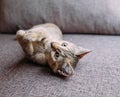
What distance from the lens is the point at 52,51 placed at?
0.84 m

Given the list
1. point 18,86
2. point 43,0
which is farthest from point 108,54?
point 43,0

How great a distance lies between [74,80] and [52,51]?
147 mm

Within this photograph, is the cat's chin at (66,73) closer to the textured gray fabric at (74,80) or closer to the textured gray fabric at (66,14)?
the textured gray fabric at (74,80)

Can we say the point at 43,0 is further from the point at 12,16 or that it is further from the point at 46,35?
the point at 46,35

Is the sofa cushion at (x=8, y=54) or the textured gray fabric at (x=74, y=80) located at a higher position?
the textured gray fabric at (x=74, y=80)

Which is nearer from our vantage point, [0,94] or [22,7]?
[0,94]

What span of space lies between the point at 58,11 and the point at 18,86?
68 cm

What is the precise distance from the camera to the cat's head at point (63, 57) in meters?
0.79

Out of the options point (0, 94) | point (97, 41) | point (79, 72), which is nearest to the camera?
point (0, 94)

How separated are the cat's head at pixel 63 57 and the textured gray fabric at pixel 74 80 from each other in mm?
35

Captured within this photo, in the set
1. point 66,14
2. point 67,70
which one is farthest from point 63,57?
point 66,14

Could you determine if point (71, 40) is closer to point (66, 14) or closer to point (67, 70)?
point (66, 14)

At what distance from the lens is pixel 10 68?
0.95 metres

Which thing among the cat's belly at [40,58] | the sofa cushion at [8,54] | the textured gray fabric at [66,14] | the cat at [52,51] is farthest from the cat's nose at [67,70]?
the textured gray fabric at [66,14]
